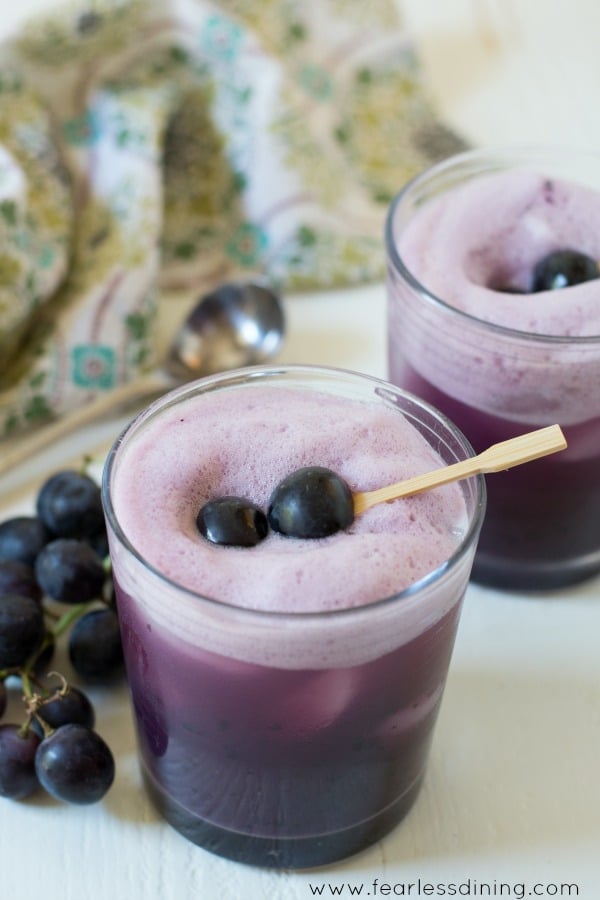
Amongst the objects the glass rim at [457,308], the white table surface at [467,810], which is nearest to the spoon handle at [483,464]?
the glass rim at [457,308]

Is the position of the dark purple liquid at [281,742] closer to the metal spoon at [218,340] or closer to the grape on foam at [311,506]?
the grape on foam at [311,506]

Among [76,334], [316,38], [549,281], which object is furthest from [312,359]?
[316,38]

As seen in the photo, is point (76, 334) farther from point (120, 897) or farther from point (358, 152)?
point (120, 897)

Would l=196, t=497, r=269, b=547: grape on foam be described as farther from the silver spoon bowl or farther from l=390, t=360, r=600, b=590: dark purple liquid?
the silver spoon bowl

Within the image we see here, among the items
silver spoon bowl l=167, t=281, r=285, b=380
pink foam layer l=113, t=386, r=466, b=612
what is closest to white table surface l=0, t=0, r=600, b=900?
silver spoon bowl l=167, t=281, r=285, b=380

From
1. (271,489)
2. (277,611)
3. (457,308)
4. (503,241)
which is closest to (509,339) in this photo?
(457,308)

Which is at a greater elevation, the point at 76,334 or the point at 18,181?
the point at 18,181

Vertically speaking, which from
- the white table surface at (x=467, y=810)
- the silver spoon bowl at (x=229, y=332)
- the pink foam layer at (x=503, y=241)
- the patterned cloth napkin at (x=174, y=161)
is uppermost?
the pink foam layer at (x=503, y=241)
